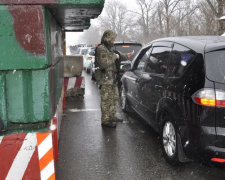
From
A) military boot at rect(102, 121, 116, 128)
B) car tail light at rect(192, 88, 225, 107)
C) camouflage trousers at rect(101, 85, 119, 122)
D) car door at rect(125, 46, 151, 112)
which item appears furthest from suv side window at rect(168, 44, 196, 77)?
military boot at rect(102, 121, 116, 128)

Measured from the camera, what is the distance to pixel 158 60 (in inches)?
175

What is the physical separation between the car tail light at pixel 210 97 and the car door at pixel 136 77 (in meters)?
2.14

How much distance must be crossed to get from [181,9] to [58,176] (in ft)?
120

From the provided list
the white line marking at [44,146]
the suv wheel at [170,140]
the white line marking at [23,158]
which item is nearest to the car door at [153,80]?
the suv wheel at [170,140]

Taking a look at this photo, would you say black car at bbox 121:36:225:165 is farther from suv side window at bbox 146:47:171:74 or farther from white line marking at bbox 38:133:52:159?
white line marking at bbox 38:133:52:159

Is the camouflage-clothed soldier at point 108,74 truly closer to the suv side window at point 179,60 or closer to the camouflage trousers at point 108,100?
→ the camouflage trousers at point 108,100

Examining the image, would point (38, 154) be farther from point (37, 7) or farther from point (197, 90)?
point (197, 90)

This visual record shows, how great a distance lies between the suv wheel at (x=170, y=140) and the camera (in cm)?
362

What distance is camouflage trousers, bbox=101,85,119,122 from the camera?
5.49 m

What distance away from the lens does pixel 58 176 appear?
3.58 m

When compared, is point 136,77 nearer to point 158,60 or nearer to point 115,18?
point 158,60

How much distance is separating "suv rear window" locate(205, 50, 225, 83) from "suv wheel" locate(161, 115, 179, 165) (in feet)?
2.79

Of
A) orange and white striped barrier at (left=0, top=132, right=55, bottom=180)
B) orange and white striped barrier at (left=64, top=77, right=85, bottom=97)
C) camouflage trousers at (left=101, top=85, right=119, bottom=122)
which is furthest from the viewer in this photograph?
orange and white striped barrier at (left=64, top=77, right=85, bottom=97)

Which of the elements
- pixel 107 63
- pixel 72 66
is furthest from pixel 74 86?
pixel 107 63
